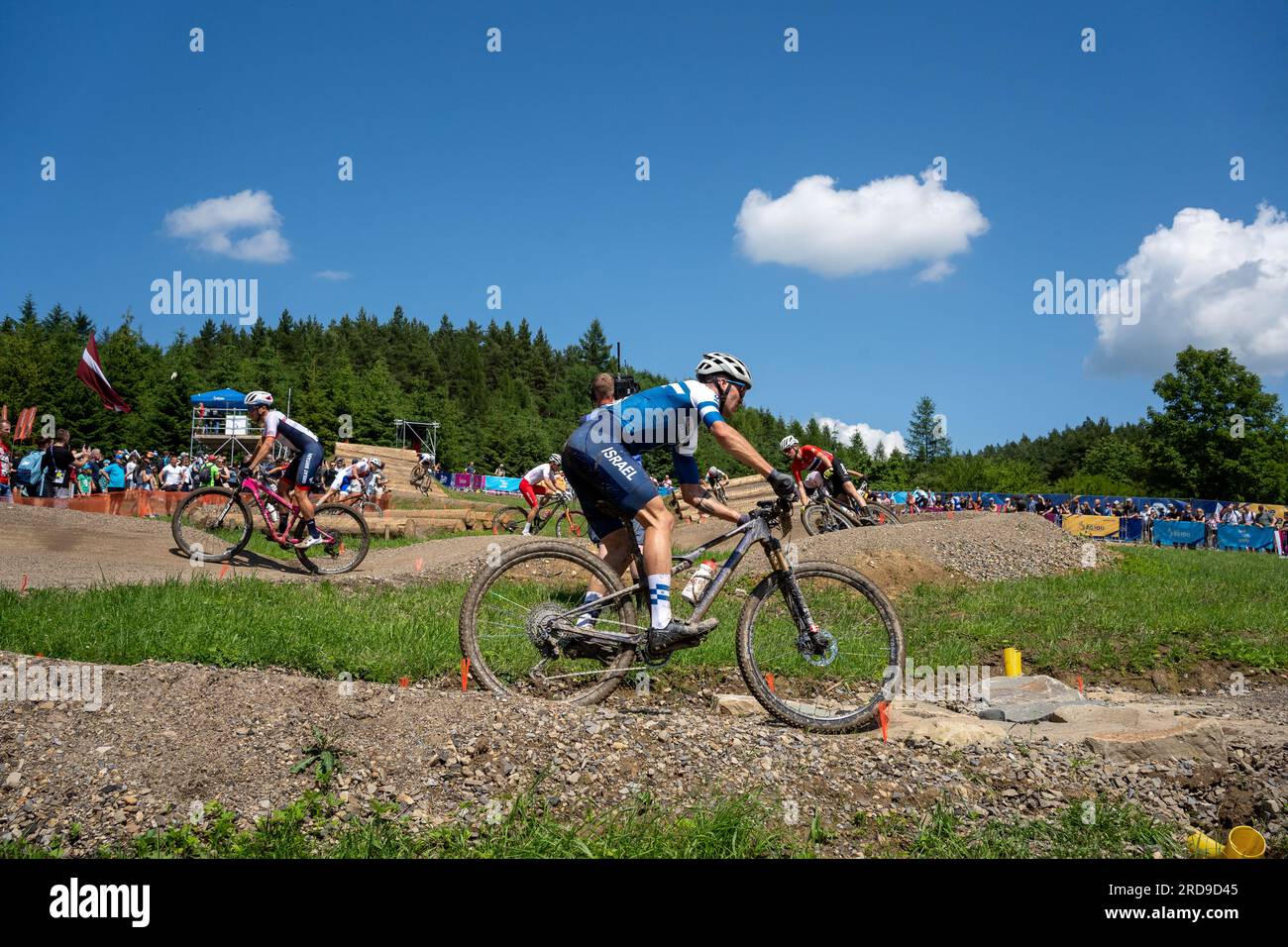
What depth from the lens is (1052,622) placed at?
964 centimetres

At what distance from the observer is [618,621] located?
16.1 feet

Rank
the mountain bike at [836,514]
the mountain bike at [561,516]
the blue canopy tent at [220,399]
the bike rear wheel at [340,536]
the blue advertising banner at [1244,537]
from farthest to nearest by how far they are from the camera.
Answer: the blue canopy tent at [220,399]
the blue advertising banner at [1244,537]
the mountain bike at [561,516]
the mountain bike at [836,514]
the bike rear wheel at [340,536]

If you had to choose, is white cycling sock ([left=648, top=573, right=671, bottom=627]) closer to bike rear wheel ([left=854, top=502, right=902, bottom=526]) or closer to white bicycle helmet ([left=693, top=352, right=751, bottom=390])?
white bicycle helmet ([left=693, top=352, right=751, bottom=390])

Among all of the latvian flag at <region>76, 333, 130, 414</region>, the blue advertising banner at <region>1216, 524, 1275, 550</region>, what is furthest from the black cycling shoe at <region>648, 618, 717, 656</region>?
the blue advertising banner at <region>1216, 524, 1275, 550</region>

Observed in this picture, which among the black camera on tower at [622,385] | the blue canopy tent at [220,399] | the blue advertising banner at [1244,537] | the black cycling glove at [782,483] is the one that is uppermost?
the blue canopy tent at [220,399]

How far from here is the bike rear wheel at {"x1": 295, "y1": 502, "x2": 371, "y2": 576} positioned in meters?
11.5

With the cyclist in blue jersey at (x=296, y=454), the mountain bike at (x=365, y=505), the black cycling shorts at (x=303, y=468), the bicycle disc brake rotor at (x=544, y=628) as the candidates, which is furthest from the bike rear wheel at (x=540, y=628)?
the mountain bike at (x=365, y=505)

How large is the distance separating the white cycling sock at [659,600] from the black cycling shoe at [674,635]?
39 millimetres

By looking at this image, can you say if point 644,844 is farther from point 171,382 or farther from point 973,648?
point 171,382

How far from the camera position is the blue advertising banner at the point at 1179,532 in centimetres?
Answer: 3434

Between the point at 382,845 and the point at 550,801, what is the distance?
2.25ft

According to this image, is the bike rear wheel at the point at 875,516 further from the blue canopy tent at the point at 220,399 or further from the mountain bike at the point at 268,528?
the blue canopy tent at the point at 220,399

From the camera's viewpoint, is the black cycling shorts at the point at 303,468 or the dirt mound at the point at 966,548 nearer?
the black cycling shorts at the point at 303,468
